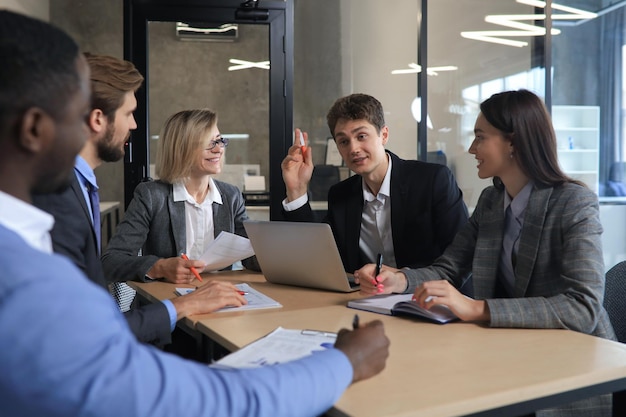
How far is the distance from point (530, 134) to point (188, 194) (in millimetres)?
1520

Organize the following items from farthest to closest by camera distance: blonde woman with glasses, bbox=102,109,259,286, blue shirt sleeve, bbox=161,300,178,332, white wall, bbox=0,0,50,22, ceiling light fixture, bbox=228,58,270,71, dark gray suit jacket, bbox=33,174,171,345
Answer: white wall, bbox=0,0,50,22
ceiling light fixture, bbox=228,58,270,71
blonde woman with glasses, bbox=102,109,259,286
blue shirt sleeve, bbox=161,300,178,332
dark gray suit jacket, bbox=33,174,171,345

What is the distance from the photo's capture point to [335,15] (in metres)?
5.41

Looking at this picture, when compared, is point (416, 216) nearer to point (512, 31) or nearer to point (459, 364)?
point (459, 364)

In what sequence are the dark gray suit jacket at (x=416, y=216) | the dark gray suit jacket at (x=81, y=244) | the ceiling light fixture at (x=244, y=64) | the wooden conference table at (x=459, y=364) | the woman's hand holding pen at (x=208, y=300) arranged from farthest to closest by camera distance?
the ceiling light fixture at (x=244, y=64) → the dark gray suit jacket at (x=416, y=216) → the woman's hand holding pen at (x=208, y=300) → the dark gray suit jacket at (x=81, y=244) → the wooden conference table at (x=459, y=364)

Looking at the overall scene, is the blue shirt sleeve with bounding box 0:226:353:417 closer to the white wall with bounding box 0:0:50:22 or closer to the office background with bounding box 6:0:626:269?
the office background with bounding box 6:0:626:269

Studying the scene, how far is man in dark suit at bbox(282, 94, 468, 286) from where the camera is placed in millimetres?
2713

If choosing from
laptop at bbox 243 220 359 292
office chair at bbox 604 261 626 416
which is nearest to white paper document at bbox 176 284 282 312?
laptop at bbox 243 220 359 292

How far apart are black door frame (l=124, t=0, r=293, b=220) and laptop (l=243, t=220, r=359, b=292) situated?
7.05ft

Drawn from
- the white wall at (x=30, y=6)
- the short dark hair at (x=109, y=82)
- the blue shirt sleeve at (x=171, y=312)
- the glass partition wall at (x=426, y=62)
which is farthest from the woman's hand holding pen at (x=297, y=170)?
the white wall at (x=30, y=6)

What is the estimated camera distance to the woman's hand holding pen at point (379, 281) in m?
2.12

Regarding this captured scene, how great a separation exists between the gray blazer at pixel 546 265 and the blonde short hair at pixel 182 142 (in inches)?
47.1

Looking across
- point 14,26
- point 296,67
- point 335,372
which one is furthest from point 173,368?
point 296,67

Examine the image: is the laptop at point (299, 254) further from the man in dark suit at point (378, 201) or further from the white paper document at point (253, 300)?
the man in dark suit at point (378, 201)


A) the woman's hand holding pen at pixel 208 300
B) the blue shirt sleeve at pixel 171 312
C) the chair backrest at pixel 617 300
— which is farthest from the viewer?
the chair backrest at pixel 617 300
